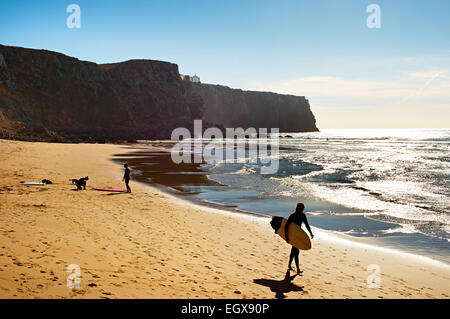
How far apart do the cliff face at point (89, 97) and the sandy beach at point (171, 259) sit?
5352 cm

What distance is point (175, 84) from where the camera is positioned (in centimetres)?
12531

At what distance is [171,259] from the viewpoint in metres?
7.34

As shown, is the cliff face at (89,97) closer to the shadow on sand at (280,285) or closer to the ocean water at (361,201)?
the ocean water at (361,201)

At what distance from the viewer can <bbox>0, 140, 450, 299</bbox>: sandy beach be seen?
5570mm

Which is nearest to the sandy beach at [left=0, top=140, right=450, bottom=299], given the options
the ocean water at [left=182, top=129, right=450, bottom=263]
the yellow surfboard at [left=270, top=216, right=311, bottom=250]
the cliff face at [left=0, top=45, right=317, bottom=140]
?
the yellow surfboard at [left=270, top=216, right=311, bottom=250]

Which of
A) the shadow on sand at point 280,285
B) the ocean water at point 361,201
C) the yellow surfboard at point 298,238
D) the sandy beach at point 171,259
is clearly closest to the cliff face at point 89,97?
the ocean water at point 361,201

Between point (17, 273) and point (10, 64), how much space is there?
98497mm

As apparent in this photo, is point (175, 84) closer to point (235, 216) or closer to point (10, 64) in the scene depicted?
point (10, 64)

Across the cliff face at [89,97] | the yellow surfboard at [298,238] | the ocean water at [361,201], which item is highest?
the cliff face at [89,97]

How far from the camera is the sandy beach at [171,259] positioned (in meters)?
5.57

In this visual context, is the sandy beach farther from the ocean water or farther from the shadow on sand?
the ocean water

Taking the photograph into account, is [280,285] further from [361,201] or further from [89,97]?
[89,97]

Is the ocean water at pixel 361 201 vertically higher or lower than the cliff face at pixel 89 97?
lower

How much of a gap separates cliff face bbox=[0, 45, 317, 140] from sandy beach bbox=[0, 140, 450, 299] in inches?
2107
